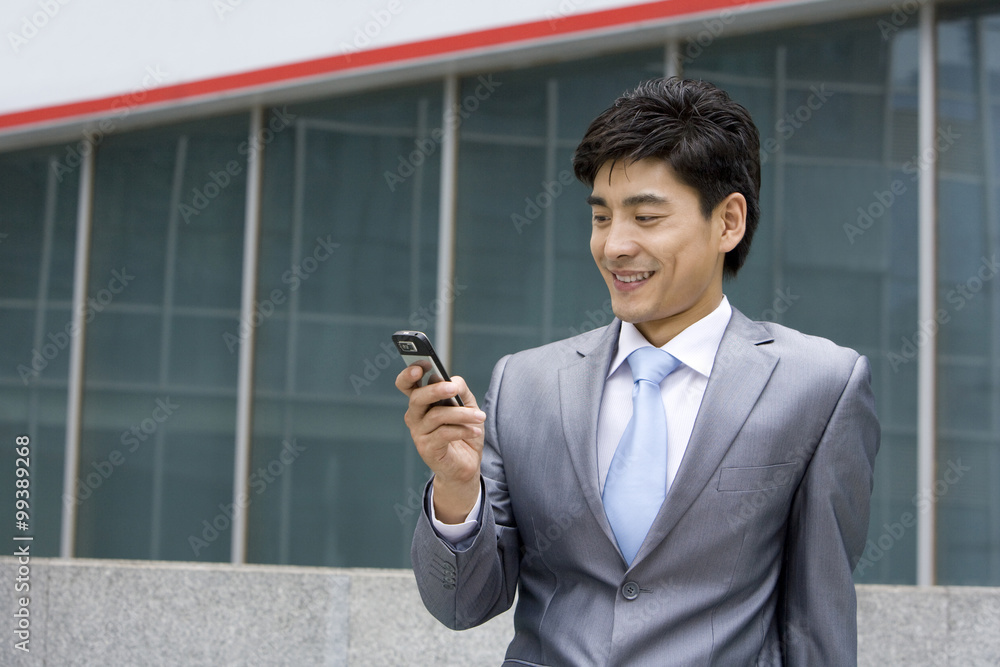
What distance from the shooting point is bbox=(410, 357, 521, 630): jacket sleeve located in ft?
6.46

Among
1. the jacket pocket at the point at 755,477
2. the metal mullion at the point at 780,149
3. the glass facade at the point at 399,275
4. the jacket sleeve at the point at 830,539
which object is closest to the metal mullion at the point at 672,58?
the glass facade at the point at 399,275

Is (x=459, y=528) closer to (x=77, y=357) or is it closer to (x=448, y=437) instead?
(x=448, y=437)

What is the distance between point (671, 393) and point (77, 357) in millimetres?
5843

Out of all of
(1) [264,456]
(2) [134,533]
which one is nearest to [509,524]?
(1) [264,456]

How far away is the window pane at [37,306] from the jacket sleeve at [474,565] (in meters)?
5.60

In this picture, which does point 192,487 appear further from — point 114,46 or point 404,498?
point 114,46

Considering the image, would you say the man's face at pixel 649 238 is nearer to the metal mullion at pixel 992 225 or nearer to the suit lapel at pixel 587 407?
the suit lapel at pixel 587 407

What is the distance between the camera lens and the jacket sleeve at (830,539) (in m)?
1.92

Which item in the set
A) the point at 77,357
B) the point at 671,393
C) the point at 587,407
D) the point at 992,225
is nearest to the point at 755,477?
the point at 671,393

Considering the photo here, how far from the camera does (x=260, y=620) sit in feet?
17.0

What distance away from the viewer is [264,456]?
21.5 ft

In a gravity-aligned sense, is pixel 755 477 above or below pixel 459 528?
above

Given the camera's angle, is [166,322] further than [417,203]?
Yes

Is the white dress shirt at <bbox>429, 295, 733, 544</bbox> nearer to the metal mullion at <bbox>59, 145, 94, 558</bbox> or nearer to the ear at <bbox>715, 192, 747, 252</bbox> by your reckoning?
the ear at <bbox>715, 192, 747, 252</bbox>
